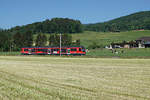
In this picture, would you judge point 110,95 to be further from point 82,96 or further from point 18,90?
point 18,90

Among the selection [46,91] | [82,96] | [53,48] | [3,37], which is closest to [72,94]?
[82,96]

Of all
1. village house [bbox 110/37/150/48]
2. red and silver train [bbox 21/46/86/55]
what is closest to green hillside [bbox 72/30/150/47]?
village house [bbox 110/37/150/48]

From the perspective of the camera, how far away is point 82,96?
8773mm

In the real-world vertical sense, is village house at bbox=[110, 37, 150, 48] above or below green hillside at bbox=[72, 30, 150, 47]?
below

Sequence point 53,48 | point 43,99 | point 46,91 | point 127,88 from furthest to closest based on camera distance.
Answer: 1. point 53,48
2. point 127,88
3. point 46,91
4. point 43,99

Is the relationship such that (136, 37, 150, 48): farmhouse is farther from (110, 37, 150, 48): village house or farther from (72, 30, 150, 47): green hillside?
(72, 30, 150, 47): green hillside

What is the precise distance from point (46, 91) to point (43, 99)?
149cm

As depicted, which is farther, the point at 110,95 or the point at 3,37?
the point at 3,37

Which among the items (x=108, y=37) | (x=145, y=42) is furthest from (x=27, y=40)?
(x=108, y=37)

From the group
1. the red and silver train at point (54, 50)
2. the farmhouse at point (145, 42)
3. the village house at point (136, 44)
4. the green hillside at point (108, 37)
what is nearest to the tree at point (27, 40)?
the green hillside at point (108, 37)

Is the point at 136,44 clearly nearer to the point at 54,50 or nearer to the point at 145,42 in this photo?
the point at 145,42

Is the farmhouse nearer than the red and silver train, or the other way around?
the red and silver train

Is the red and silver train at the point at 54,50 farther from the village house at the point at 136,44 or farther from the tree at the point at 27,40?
the village house at the point at 136,44

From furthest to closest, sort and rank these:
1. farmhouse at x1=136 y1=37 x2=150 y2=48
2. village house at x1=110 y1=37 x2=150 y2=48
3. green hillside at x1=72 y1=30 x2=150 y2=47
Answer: green hillside at x1=72 y1=30 x2=150 y2=47, village house at x1=110 y1=37 x2=150 y2=48, farmhouse at x1=136 y1=37 x2=150 y2=48
